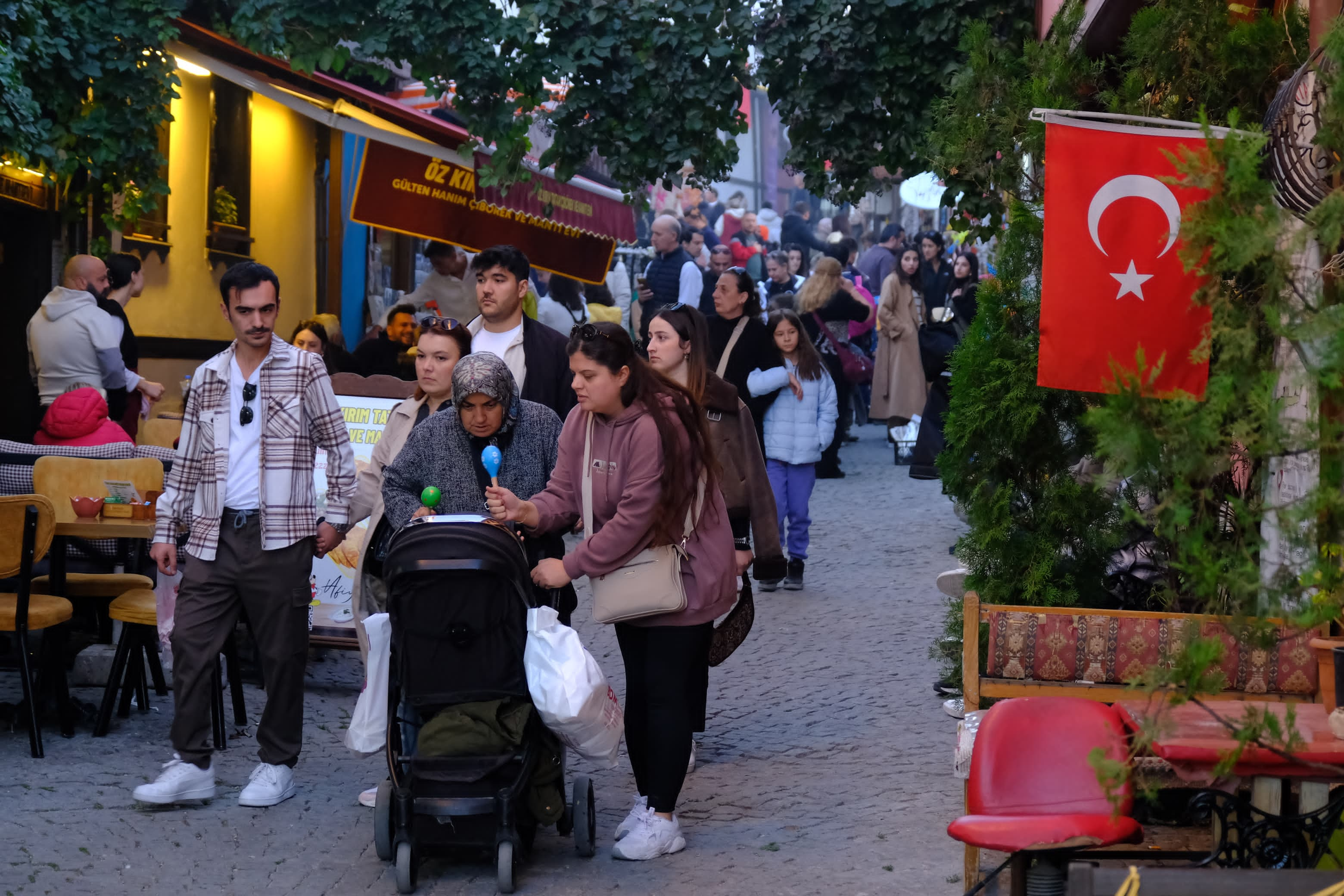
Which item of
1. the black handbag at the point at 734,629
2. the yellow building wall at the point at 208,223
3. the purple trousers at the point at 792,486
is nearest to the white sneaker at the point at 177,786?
the black handbag at the point at 734,629

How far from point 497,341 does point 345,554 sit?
1.94 metres

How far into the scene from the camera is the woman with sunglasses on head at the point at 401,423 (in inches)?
241

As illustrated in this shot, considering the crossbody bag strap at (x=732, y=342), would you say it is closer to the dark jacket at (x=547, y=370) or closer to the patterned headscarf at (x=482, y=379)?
the dark jacket at (x=547, y=370)

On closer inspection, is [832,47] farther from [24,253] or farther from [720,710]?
[24,253]

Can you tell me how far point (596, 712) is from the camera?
526 cm

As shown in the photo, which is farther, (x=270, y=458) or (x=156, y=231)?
(x=156, y=231)

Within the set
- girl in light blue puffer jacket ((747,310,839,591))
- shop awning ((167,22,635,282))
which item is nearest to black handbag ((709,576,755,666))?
girl in light blue puffer jacket ((747,310,839,591))

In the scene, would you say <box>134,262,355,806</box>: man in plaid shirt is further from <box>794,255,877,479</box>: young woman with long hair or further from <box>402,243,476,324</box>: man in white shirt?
<box>794,255,877,479</box>: young woman with long hair

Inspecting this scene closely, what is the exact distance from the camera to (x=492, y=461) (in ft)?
18.6

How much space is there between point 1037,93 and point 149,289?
8.79 m

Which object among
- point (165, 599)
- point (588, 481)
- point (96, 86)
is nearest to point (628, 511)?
point (588, 481)

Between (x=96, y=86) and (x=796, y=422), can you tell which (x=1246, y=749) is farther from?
(x=96, y=86)

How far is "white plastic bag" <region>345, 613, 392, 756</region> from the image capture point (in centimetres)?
539

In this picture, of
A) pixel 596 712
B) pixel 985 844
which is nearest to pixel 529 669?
pixel 596 712
